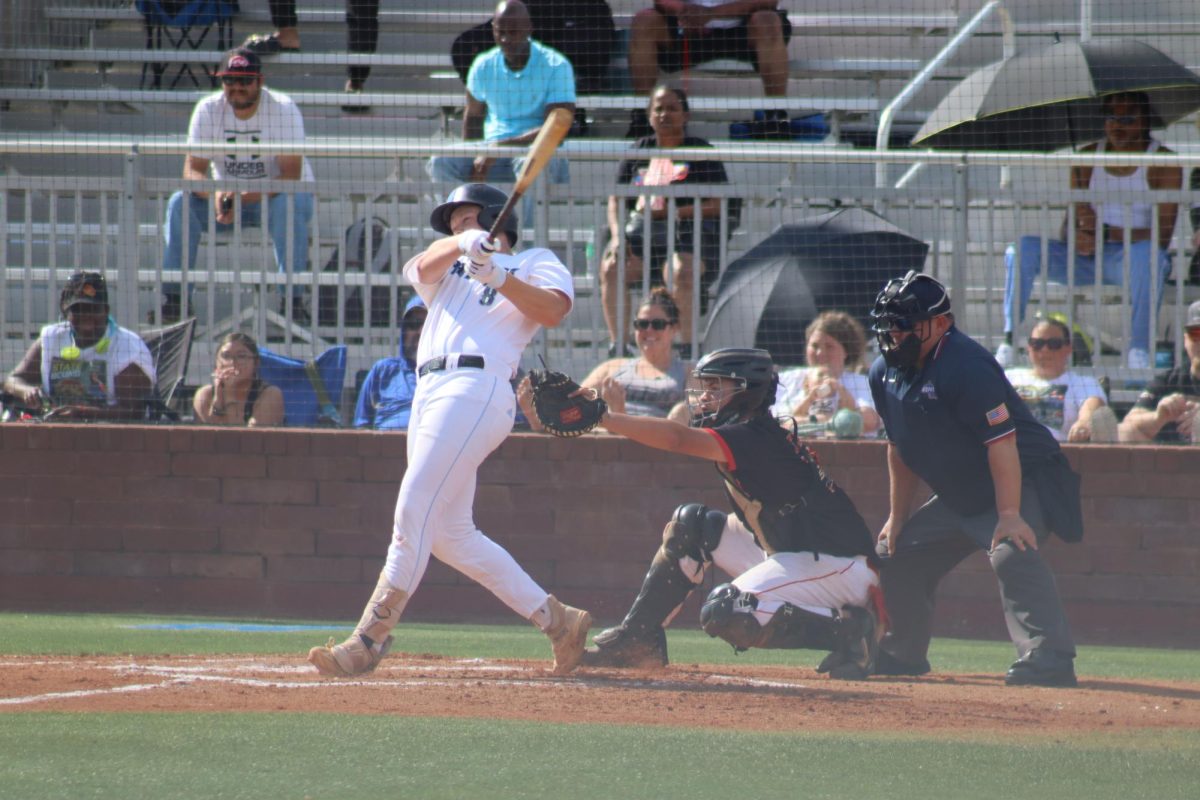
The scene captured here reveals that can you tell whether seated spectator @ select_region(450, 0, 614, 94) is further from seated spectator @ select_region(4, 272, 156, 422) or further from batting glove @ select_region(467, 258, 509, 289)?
batting glove @ select_region(467, 258, 509, 289)

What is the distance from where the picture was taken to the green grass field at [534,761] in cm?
388

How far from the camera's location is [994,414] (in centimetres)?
594

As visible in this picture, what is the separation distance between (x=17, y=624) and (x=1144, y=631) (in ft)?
20.3

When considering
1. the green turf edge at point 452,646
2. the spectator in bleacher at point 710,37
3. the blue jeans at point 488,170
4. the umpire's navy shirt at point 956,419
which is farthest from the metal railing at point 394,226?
the spectator in bleacher at point 710,37

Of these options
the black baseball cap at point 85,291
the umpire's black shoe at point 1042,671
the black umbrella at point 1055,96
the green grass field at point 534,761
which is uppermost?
the black umbrella at point 1055,96

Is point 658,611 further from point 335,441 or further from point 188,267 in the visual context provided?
point 188,267

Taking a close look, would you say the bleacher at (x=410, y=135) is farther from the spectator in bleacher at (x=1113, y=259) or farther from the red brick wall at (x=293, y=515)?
the red brick wall at (x=293, y=515)

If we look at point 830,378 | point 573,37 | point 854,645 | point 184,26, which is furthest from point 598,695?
point 184,26

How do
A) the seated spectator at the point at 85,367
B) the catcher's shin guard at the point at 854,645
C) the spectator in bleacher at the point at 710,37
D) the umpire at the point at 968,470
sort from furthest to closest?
the spectator in bleacher at the point at 710,37 < the seated spectator at the point at 85,367 < the catcher's shin guard at the point at 854,645 < the umpire at the point at 968,470

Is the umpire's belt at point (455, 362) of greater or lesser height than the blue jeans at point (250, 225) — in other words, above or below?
below

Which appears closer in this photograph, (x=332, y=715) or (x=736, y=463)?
(x=332, y=715)

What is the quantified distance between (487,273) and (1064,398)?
14.8ft

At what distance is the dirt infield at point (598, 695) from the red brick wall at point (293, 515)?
2426 millimetres

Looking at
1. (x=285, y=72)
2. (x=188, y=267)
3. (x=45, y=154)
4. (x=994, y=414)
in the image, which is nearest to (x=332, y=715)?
(x=994, y=414)
